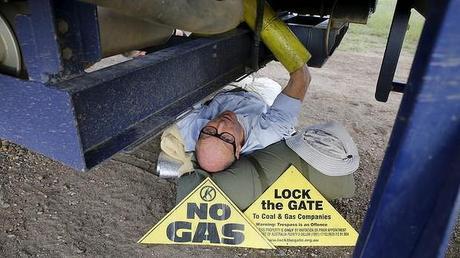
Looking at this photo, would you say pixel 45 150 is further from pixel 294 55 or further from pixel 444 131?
pixel 294 55

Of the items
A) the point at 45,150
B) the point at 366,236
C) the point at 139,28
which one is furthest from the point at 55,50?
the point at 366,236

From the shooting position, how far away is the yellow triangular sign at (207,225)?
207 cm

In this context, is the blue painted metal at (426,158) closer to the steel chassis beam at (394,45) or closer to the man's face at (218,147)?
the steel chassis beam at (394,45)

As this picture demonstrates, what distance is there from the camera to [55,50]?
2.84ft

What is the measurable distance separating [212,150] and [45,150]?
1.35 m

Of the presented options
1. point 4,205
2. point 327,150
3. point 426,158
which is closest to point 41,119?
point 426,158

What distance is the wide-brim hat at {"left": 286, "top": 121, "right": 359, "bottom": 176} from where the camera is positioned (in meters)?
2.33

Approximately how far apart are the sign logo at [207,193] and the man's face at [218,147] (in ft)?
0.55

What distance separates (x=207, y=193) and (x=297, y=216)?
0.49m

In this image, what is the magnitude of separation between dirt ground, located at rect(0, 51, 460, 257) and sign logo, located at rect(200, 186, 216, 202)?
25 cm

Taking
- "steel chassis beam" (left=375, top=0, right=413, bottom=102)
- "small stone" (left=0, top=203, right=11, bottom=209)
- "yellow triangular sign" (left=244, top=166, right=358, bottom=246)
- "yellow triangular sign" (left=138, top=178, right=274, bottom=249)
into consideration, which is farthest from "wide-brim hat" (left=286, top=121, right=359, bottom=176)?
"small stone" (left=0, top=203, right=11, bottom=209)

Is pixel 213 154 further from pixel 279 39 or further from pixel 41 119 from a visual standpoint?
pixel 41 119

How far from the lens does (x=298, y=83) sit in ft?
7.25

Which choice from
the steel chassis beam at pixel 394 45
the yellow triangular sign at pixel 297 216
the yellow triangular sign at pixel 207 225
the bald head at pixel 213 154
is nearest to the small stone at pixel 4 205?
the yellow triangular sign at pixel 207 225
